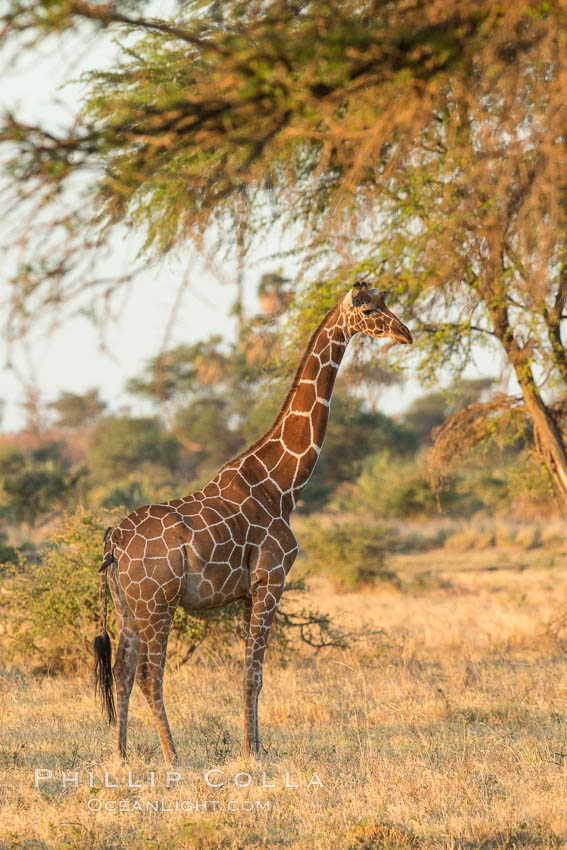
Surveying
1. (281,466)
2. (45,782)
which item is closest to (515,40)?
(281,466)

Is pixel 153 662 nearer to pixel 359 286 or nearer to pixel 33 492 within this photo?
pixel 359 286

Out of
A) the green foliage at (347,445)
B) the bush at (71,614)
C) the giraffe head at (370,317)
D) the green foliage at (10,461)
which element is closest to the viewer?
the giraffe head at (370,317)

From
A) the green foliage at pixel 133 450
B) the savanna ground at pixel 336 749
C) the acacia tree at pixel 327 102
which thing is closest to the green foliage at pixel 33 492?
the green foliage at pixel 133 450

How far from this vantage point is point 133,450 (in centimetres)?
4716

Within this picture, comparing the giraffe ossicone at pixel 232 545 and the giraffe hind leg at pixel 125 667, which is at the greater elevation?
the giraffe ossicone at pixel 232 545

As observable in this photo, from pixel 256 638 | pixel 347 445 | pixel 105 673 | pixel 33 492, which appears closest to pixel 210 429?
pixel 347 445

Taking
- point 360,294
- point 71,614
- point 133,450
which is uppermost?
point 133,450

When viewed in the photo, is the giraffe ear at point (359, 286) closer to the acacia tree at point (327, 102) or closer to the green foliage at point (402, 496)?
the acacia tree at point (327, 102)

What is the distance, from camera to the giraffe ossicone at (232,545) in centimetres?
664

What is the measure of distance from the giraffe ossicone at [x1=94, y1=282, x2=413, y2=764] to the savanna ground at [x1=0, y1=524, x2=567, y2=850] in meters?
0.59

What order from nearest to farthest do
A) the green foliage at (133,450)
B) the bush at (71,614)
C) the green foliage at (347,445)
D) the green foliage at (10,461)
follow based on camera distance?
1. the bush at (71,614)
2. the green foliage at (10,461)
3. the green foliage at (347,445)
4. the green foliage at (133,450)

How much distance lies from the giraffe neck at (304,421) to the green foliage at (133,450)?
129 ft

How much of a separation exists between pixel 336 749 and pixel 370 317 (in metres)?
3.31

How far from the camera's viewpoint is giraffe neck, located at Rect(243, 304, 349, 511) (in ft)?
24.0
